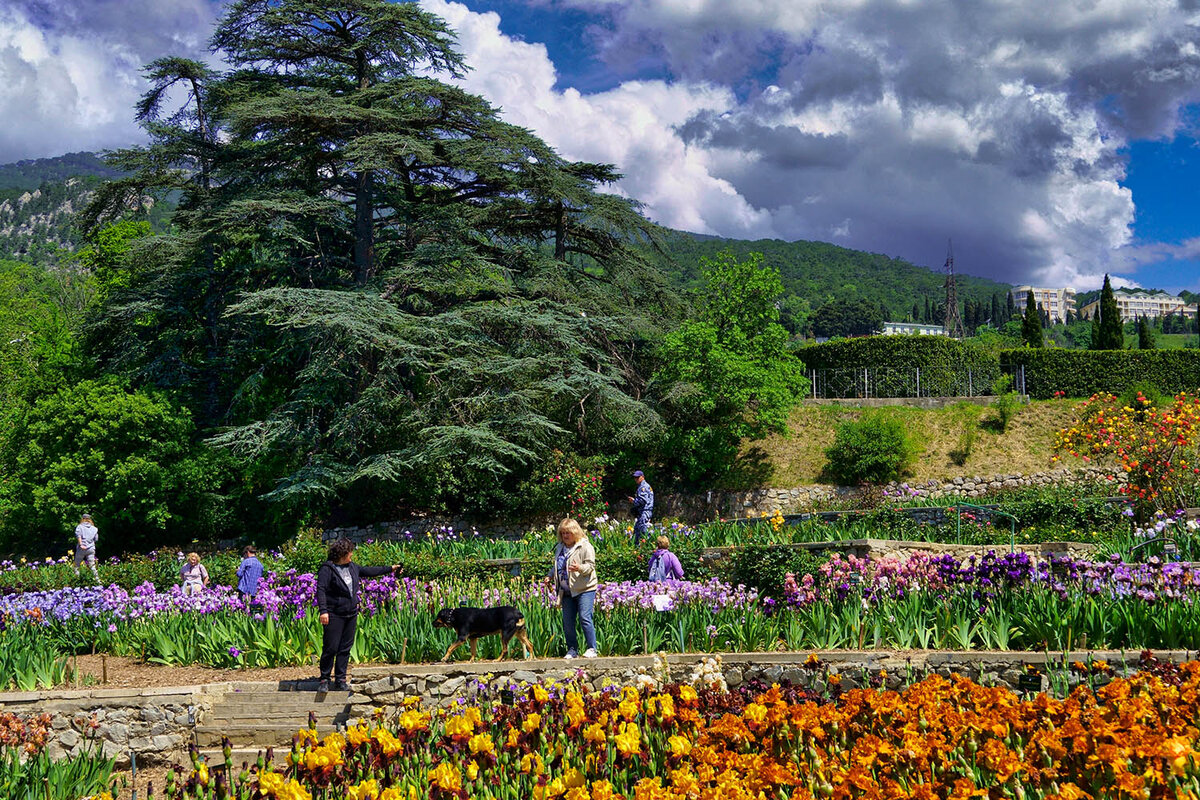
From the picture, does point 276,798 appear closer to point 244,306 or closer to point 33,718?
point 33,718

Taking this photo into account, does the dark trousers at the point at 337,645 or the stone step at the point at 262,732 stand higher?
the dark trousers at the point at 337,645

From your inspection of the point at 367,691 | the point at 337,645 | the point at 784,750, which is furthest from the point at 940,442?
the point at 784,750

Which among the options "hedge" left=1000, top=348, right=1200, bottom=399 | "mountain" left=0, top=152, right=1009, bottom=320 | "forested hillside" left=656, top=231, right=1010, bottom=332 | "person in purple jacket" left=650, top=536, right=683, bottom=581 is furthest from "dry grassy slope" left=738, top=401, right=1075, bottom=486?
"forested hillside" left=656, top=231, right=1010, bottom=332

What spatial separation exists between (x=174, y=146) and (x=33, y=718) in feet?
64.2

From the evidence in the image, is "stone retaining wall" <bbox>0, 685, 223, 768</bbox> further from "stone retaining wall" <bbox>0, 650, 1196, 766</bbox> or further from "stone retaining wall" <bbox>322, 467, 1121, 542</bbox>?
"stone retaining wall" <bbox>322, 467, 1121, 542</bbox>

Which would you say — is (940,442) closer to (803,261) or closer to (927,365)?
(927,365)

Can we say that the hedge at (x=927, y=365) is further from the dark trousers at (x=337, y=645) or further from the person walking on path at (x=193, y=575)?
the dark trousers at (x=337, y=645)

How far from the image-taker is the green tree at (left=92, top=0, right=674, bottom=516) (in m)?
18.5

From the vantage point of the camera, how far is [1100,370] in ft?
78.9

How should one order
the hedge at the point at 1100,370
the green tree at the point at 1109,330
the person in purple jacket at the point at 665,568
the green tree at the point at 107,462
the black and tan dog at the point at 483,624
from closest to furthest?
1. the black and tan dog at the point at 483,624
2. the person in purple jacket at the point at 665,568
3. the green tree at the point at 107,462
4. the hedge at the point at 1100,370
5. the green tree at the point at 1109,330

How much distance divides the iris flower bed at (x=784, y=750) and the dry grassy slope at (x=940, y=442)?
1792cm

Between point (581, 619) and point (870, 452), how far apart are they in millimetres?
15359

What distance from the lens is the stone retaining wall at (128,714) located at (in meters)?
6.89

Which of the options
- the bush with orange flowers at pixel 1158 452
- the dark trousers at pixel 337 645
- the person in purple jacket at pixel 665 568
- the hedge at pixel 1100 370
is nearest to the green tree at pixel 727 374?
the hedge at pixel 1100 370
